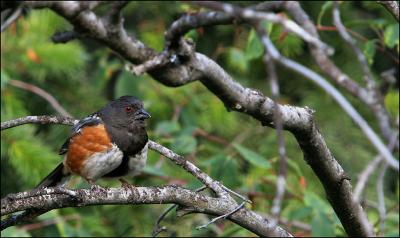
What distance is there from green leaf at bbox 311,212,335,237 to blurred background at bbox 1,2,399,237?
238 mm

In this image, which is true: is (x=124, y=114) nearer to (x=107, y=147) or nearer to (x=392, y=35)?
(x=107, y=147)

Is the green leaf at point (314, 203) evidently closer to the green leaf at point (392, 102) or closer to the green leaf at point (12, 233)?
the green leaf at point (392, 102)

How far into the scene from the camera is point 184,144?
4488mm

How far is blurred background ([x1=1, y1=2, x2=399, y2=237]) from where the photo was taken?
475 centimetres

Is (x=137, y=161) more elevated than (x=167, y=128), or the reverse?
(x=137, y=161)

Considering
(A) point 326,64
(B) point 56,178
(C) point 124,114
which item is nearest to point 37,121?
(C) point 124,114

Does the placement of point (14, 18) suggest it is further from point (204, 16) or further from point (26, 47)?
point (26, 47)

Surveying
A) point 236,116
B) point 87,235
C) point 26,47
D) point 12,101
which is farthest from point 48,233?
point 236,116

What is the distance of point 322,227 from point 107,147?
3.66 feet

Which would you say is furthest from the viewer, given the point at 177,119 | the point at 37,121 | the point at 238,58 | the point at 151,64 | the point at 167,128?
the point at 177,119

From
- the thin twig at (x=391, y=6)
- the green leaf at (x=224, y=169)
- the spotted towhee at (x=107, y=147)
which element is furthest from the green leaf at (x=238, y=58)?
the thin twig at (x=391, y=6)

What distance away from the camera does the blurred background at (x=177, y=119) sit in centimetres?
475

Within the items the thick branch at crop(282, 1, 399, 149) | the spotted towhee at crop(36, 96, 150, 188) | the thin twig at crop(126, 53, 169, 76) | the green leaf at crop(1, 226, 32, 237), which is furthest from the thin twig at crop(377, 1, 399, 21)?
the green leaf at crop(1, 226, 32, 237)

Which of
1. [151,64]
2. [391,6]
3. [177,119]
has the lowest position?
[177,119]
